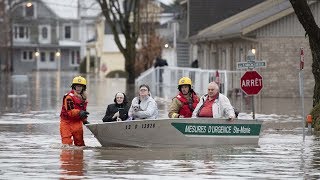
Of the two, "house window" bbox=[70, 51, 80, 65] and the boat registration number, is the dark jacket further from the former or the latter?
"house window" bbox=[70, 51, 80, 65]

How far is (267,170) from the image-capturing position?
1642 cm

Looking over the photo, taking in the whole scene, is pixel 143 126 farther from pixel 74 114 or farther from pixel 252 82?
pixel 252 82

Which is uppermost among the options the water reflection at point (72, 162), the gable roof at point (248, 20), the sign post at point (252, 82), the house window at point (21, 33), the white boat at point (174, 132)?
the house window at point (21, 33)

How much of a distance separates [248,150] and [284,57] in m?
27.4

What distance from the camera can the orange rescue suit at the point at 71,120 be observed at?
20.4m

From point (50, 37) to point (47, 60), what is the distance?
3.59 meters

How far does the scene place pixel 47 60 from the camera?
461 feet

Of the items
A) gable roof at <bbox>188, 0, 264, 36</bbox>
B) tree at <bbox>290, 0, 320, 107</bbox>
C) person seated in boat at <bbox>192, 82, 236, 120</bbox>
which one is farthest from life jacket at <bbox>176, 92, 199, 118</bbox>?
gable roof at <bbox>188, 0, 264, 36</bbox>

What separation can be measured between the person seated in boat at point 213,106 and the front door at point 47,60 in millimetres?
119232

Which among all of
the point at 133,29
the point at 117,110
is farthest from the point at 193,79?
the point at 133,29

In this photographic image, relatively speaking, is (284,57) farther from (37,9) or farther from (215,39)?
(37,9)

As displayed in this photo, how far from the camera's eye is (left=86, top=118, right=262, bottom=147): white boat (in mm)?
19922

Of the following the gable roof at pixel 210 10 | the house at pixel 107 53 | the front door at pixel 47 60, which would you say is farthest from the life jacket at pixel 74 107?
the front door at pixel 47 60

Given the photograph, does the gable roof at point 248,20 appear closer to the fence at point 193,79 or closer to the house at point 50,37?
the fence at point 193,79
